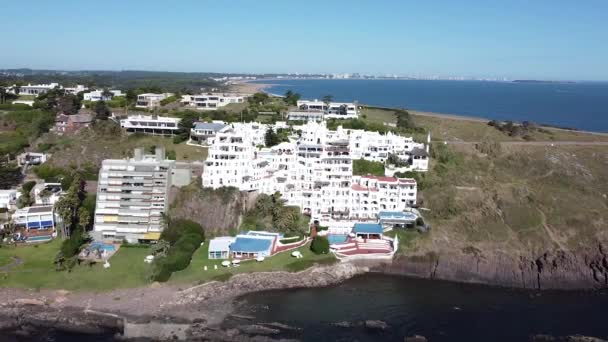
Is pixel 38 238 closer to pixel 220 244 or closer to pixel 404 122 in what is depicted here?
pixel 220 244

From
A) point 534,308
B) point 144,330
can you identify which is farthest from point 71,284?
point 534,308

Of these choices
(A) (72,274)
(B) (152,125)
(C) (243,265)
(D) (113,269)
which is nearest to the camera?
(A) (72,274)

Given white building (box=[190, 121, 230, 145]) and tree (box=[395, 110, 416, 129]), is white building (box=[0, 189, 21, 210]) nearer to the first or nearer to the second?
white building (box=[190, 121, 230, 145])

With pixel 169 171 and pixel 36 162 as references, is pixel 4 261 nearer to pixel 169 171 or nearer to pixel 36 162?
pixel 169 171

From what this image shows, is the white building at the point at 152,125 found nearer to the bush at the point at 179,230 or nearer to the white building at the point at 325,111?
the white building at the point at 325,111

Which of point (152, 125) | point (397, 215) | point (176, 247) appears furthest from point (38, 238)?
point (397, 215)

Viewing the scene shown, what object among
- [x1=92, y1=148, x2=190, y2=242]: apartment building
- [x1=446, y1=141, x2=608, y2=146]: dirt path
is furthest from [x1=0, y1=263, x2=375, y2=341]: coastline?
[x1=446, y1=141, x2=608, y2=146]: dirt path
